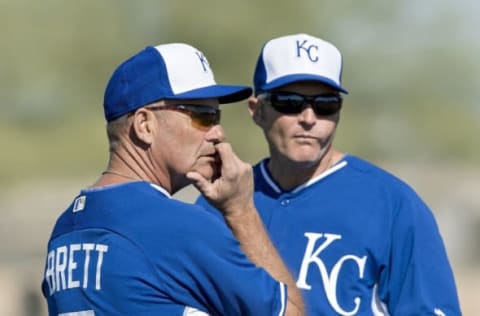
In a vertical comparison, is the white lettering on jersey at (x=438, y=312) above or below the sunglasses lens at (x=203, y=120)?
below

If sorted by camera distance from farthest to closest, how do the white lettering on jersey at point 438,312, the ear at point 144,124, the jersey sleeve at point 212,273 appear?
the white lettering on jersey at point 438,312, the ear at point 144,124, the jersey sleeve at point 212,273

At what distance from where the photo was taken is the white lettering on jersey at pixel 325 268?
6.23 m

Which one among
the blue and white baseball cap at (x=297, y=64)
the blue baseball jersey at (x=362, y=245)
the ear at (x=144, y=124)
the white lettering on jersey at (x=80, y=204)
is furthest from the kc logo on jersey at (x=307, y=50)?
the white lettering on jersey at (x=80, y=204)

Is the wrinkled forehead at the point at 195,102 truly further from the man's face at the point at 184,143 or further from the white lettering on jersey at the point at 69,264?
the white lettering on jersey at the point at 69,264

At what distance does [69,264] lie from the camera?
491 cm

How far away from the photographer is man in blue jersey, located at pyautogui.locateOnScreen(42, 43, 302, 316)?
471 cm

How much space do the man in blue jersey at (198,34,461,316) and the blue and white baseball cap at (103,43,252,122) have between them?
144 centimetres

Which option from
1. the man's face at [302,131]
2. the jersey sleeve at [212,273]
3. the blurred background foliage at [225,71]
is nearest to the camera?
the jersey sleeve at [212,273]

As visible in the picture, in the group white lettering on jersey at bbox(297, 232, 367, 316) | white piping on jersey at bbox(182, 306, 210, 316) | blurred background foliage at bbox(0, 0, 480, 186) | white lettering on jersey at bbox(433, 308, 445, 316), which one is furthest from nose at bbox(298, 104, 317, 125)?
blurred background foliage at bbox(0, 0, 480, 186)

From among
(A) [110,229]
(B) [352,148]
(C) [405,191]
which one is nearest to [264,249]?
(A) [110,229]

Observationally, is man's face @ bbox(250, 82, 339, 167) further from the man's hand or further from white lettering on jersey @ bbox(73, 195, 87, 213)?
white lettering on jersey @ bbox(73, 195, 87, 213)

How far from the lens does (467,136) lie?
33906 mm

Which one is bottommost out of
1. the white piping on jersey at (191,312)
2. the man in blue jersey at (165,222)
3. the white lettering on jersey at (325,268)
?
the white lettering on jersey at (325,268)

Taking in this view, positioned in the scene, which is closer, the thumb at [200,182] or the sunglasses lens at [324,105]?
the thumb at [200,182]
